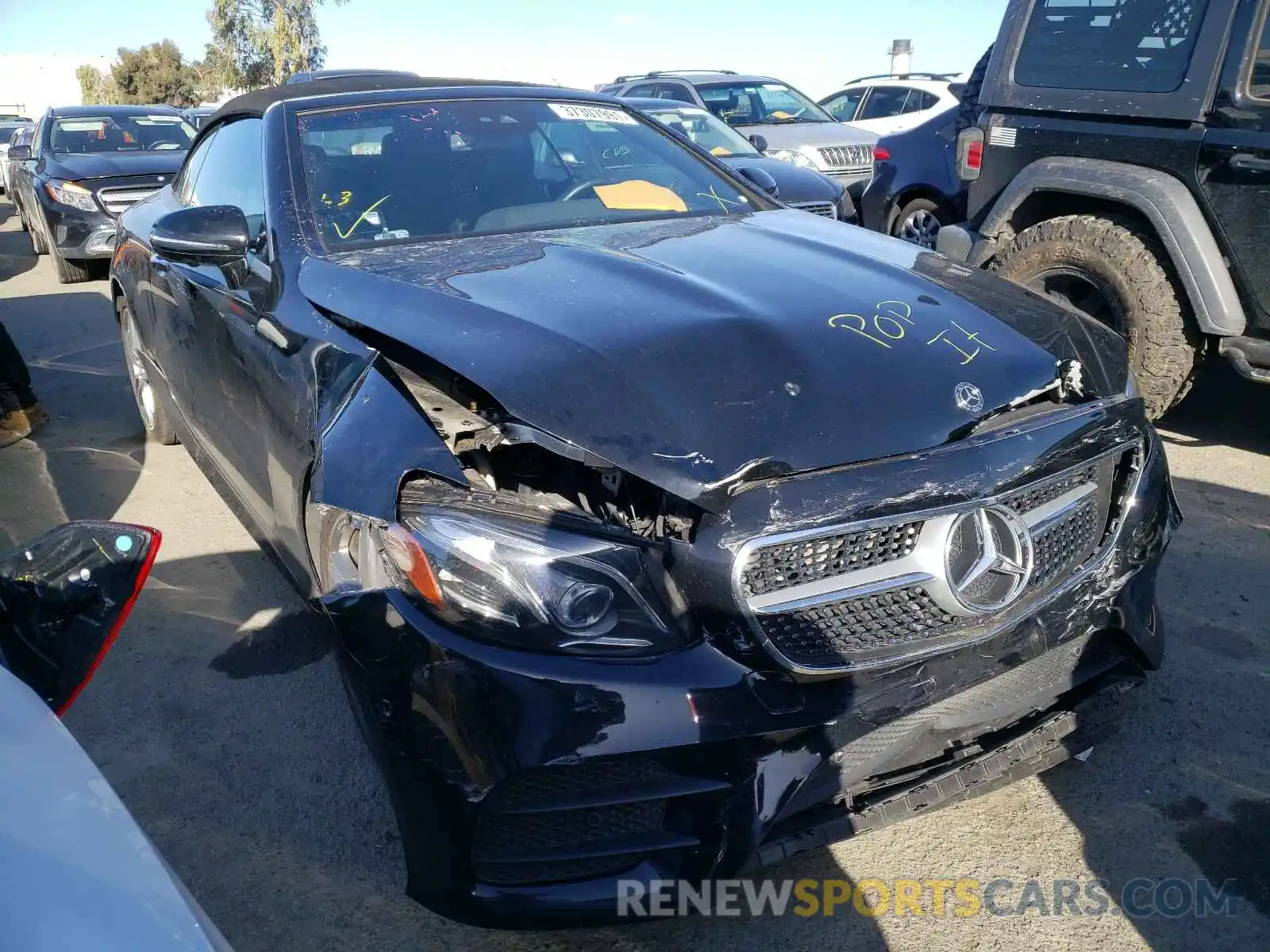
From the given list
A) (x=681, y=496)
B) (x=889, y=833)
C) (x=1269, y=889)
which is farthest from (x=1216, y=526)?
(x=681, y=496)

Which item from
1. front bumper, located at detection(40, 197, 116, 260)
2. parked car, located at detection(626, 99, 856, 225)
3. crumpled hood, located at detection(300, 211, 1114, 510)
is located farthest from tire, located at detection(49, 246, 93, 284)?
crumpled hood, located at detection(300, 211, 1114, 510)

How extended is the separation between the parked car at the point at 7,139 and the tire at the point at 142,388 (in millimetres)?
8143

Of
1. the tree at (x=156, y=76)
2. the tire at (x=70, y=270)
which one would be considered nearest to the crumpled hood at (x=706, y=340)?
the tire at (x=70, y=270)

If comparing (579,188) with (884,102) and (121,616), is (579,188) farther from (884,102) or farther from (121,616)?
(884,102)

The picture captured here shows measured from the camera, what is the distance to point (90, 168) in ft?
31.0

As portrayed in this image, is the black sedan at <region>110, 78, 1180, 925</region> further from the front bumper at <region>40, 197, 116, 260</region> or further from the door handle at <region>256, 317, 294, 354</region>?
the front bumper at <region>40, 197, 116, 260</region>

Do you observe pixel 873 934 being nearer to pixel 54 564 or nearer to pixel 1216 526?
pixel 54 564

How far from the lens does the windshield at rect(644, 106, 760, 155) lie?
27.9 feet

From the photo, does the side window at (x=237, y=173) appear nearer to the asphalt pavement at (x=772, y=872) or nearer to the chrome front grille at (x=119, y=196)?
the asphalt pavement at (x=772, y=872)

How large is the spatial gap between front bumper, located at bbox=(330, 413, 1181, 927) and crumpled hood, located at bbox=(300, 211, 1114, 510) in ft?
1.28

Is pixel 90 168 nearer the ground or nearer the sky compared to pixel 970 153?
nearer the ground

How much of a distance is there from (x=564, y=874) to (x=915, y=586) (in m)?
0.83

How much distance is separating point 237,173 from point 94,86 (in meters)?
56.7

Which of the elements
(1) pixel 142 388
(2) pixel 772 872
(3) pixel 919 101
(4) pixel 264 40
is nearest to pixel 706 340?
(2) pixel 772 872
